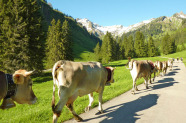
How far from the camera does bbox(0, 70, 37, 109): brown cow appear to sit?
2612 mm

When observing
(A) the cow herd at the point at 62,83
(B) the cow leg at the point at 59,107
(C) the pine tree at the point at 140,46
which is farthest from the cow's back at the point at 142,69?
(C) the pine tree at the point at 140,46

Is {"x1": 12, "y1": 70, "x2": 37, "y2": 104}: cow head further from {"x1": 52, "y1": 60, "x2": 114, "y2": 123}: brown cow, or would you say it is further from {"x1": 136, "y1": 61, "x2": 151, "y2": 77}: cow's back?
{"x1": 136, "y1": 61, "x2": 151, "y2": 77}: cow's back

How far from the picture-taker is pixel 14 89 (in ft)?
9.25

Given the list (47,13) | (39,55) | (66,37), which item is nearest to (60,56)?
(66,37)

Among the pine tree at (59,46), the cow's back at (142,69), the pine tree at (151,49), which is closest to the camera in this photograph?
the cow's back at (142,69)

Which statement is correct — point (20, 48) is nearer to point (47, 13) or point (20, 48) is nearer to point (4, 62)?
point (4, 62)

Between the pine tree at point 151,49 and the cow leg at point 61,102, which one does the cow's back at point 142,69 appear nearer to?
the cow leg at point 61,102

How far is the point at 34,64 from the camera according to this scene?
19391mm

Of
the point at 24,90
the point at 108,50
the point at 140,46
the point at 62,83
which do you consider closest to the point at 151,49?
the point at 140,46

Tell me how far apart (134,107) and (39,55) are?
19.7 metres

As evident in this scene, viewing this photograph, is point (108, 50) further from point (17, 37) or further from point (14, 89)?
point (14, 89)

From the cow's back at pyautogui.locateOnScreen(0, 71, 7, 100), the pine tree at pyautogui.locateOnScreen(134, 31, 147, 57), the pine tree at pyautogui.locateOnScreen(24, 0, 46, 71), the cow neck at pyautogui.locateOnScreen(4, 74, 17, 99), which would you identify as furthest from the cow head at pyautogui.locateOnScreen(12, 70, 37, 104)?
the pine tree at pyautogui.locateOnScreen(134, 31, 147, 57)

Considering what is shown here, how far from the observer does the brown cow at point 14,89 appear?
2.61 meters

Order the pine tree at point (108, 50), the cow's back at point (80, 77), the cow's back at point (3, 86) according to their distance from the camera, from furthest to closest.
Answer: the pine tree at point (108, 50), the cow's back at point (80, 77), the cow's back at point (3, 86)
